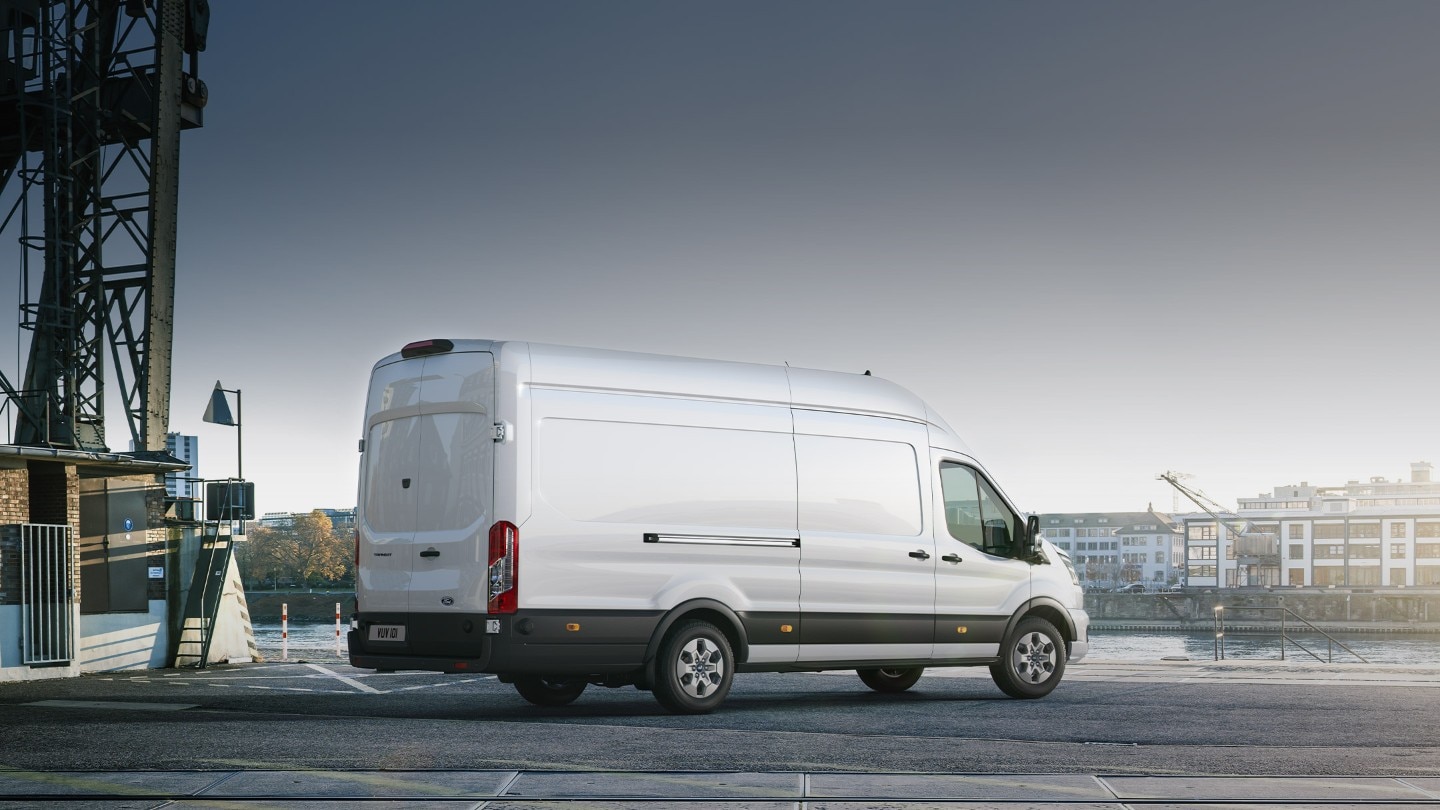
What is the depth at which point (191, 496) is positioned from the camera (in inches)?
826

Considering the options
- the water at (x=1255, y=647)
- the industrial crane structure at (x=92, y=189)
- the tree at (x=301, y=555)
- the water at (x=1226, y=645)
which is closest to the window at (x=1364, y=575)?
the water at (x=1255, y=647)

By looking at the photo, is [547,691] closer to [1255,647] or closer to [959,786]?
[959,786]

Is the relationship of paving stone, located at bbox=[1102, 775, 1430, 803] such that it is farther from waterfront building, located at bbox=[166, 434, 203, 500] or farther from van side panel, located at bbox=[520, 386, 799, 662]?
waterfront building, located at bbox=[166, 434, 203, 500]

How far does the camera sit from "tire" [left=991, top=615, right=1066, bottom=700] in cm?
1283

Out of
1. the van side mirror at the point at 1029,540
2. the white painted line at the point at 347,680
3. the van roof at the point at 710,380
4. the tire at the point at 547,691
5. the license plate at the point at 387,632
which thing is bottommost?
the white painted line at the point at 347,680

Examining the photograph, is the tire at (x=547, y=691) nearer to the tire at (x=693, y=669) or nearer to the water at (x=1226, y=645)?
the tire at (x=693, y=669)

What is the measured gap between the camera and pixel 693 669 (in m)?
11.0

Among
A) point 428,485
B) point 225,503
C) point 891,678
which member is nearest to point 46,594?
point 225,503

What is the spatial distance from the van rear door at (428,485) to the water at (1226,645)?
6039 cm

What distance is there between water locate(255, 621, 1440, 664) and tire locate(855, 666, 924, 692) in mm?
57501

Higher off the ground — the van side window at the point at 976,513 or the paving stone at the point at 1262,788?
the van side window at the point at 976,513

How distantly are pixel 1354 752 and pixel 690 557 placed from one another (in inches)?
186

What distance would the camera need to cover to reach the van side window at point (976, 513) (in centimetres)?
1275

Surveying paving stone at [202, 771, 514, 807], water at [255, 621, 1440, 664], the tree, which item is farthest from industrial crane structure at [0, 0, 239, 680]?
the tree
